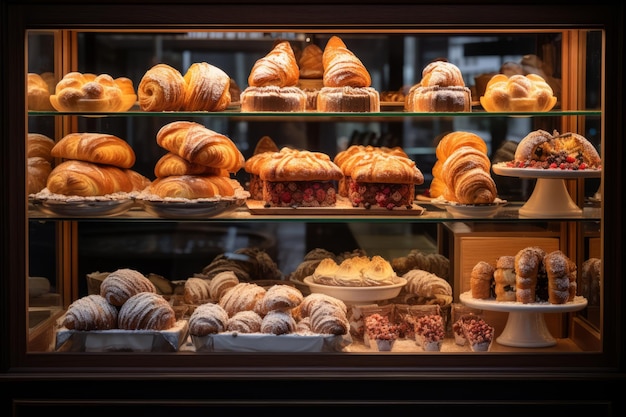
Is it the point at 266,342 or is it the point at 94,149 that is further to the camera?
the point at 94,149

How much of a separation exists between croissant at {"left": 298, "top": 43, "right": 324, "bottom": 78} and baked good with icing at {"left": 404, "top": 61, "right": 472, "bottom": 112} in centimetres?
44

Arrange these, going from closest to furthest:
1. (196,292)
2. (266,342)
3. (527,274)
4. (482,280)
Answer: (266,342) < (527,274) < (482,280) < (196,292)

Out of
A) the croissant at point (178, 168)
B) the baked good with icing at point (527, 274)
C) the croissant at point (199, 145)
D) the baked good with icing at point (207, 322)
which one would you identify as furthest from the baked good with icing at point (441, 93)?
the baked good with icing at point (207, 322)

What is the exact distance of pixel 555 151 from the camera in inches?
134

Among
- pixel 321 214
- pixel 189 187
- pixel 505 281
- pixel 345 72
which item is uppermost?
pixel 345 72

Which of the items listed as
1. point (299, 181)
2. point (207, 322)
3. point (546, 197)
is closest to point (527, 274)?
point (546, 197)

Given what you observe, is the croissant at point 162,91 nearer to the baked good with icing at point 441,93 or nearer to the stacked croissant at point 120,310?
the stacked croissant at point 120,310

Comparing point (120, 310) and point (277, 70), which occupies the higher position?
point (277, 70)

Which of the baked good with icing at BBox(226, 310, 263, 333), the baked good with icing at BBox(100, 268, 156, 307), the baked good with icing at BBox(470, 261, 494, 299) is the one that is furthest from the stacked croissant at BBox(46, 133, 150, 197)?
the baked good with icing at BBox(470, 261, 494, 299)

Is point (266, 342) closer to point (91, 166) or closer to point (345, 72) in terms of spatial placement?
point (91, 166)

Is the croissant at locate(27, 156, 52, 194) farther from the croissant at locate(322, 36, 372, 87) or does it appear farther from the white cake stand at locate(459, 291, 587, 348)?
the white cake stand at locate(459, 291, 587, 348)

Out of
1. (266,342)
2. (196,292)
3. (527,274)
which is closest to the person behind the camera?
(266,342)

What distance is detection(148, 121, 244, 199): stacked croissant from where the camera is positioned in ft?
11.1

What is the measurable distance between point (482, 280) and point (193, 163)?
4.12 ft
